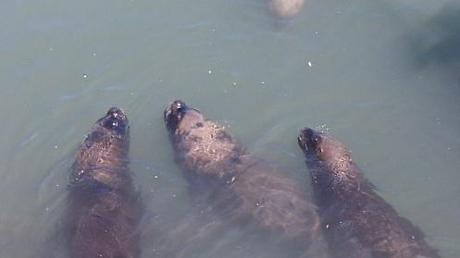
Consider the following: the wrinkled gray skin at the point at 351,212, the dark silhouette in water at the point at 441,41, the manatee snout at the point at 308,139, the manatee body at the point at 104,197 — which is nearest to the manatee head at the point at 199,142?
the manatee body at the point at 104,197

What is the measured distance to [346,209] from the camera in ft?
30.7

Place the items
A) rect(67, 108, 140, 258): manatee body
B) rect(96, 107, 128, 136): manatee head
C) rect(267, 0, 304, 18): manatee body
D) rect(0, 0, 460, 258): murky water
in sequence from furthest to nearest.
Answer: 1. rect(267, 0, 304, 18): manatee body
2. rect(96, 107, 128, 136): manatee head
3. rect(0, 0, 460, 258): murky water
4. rect(67, 108, 140, 258): manatee body

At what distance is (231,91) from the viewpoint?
1138 cm

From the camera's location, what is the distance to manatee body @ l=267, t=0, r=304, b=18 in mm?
12273

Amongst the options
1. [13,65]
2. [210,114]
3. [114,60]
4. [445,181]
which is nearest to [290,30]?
[210,114]

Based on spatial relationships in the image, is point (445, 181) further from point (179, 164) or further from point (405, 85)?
point (179, 164)

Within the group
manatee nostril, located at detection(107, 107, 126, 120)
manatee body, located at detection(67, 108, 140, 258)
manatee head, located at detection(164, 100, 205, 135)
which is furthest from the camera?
manatee nostril, located at detection(107, 107, 126, 120)

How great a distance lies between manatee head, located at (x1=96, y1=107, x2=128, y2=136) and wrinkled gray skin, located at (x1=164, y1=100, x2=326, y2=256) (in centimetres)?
61

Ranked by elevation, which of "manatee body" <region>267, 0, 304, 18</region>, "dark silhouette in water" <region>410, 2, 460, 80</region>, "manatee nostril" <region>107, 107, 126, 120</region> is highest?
"manatee body" <region>267, 0, 304, 18</region>

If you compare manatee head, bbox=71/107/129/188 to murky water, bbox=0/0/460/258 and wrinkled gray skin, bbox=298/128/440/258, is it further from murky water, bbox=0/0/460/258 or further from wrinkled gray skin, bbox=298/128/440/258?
wrinkled gray skin, bbox=298/128/440/258

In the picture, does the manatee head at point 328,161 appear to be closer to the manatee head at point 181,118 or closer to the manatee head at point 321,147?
the manatee head at point 321,147

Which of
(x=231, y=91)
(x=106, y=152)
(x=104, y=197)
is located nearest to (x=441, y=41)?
(x=231, y=91)

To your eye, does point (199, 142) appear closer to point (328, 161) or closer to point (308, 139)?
point (308, 139)

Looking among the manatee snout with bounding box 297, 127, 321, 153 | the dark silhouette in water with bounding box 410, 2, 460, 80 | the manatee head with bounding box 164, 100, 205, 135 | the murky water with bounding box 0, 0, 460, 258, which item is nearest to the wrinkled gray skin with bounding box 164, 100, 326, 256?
the manatee head with bounding box 164, 100, 205, 135
